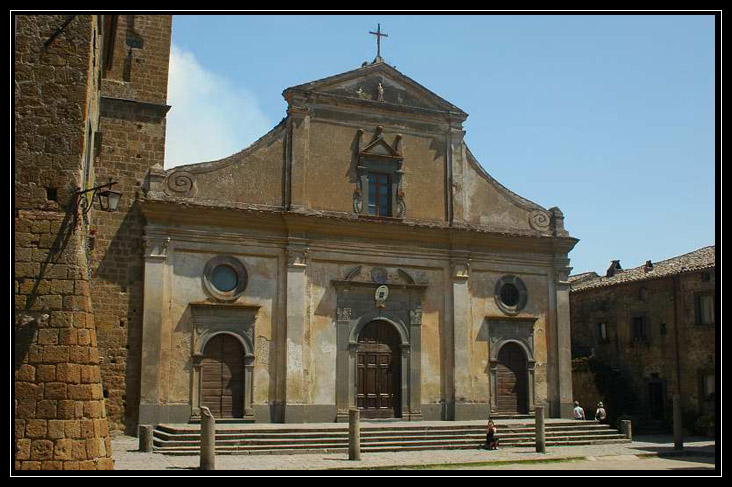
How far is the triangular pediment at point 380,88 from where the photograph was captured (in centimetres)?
2370

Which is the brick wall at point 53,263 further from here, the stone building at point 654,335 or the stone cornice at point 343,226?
the stone building at point 654,335

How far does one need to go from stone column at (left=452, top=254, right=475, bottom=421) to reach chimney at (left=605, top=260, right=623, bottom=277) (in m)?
13.4

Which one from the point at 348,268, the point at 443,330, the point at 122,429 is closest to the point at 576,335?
the point at 443,330

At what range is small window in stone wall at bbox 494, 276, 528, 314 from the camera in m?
24.8

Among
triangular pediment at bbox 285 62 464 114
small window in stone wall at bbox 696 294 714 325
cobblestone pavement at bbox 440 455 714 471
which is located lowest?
cobblestone pavement at bbox 440 455 714 471

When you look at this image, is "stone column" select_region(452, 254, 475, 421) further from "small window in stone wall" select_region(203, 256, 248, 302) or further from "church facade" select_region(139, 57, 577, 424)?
"small window in stone wall" select_region(203, 256, 248, 302)

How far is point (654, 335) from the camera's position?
1184 inches

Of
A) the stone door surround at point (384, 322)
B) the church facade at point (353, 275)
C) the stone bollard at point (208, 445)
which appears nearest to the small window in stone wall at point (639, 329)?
the church facade at point (353, 275)

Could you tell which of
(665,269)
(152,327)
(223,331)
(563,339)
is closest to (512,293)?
(563,339)

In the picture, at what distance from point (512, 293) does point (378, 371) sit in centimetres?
509

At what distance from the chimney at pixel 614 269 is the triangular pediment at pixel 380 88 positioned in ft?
45.8

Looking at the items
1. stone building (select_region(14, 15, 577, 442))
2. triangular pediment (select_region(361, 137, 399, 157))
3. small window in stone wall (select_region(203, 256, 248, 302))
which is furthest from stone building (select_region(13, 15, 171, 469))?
triangular pediment (select_region(361, 137, 399, 157))

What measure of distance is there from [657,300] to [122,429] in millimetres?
20008

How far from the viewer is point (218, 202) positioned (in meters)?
22.0
